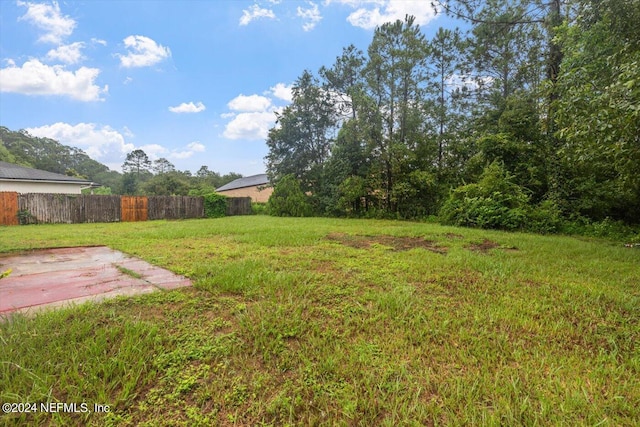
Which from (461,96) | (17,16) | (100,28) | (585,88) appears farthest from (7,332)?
(461,96)

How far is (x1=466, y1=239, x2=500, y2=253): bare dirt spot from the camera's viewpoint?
4628 mm

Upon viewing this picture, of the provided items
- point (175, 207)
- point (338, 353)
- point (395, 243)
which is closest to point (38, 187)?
point (175, 207)

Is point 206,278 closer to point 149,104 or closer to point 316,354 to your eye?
point 316,354

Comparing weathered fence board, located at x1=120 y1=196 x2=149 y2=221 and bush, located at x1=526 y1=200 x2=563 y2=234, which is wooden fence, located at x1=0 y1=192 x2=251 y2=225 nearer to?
weathered fence board, located at x1=120 y1=196 x2=149 y2=221

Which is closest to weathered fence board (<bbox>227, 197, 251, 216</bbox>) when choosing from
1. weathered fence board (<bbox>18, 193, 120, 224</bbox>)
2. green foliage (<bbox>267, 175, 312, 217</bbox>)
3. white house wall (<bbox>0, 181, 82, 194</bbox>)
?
green foliage (<bbox>267, 175, 312, 217</bbox>)

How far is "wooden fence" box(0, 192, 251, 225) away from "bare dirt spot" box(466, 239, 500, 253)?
14380 millimetres

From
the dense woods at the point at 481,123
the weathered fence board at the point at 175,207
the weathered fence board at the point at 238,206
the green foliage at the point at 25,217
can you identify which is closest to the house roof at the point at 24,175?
the green foliage at the point at 25,217

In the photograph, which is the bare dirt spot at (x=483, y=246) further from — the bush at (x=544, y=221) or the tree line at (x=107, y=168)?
the tree line at (x=107, y=168)

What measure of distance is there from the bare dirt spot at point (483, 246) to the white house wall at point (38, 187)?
1941cm

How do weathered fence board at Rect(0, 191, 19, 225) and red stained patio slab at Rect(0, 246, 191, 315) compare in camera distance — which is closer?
red stained patio slab at Rect(0, 246, 191, 315)

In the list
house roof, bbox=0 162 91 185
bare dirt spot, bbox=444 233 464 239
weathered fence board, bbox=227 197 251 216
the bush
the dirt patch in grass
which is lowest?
the dirt patch in grass

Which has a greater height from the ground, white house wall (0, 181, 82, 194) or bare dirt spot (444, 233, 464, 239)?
white house wall (0, 181, 82, 194)

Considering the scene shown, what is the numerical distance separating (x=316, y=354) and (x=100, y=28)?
11.2 metres

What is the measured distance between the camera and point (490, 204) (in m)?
8.17
